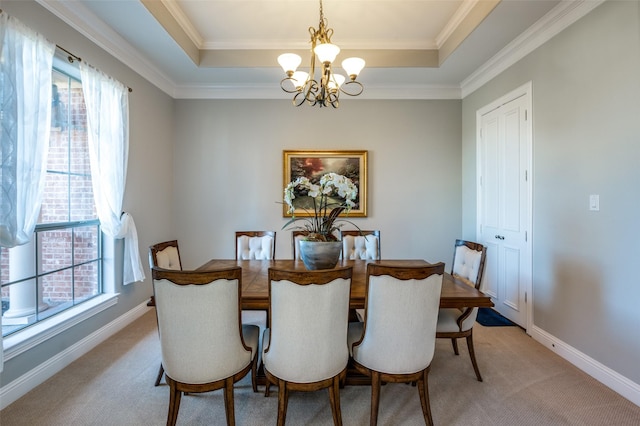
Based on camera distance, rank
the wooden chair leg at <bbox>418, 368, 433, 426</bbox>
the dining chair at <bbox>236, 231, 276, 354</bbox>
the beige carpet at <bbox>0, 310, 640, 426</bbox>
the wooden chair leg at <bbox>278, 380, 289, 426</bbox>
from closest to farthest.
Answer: the wooden chair leg at <bbox>278, 380, 289, 426</bbox> < the wooden chair leg at <bbox>418, 368, 433, 426</bbox> < the beige carpet at <bbox>0, 310, 640, 426</bbox> < the dining chair at <bbox>236, 231, 276, 354</bbox>

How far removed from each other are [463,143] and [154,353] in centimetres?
422

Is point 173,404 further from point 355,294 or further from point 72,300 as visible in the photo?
point 72,300

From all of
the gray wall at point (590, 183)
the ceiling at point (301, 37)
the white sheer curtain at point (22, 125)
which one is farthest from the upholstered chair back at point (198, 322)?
the gray wall at point (590, 183)

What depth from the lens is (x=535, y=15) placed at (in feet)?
8.13

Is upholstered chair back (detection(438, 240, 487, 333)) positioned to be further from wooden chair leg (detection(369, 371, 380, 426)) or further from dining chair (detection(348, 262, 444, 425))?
wooden chair leg (detection(369, 371, 380, 426))

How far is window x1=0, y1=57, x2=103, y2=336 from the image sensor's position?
2.11 m

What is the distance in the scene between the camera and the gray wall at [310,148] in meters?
4.04

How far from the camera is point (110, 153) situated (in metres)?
2.70

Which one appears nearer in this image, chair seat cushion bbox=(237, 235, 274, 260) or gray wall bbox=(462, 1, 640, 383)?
gray wall bbox=(462, 1, 640, 383)

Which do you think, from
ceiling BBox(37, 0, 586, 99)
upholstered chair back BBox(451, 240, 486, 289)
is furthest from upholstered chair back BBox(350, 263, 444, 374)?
ceiling BBox(37, 0, 586, 99)

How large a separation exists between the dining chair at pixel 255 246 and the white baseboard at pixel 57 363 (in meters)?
1.33

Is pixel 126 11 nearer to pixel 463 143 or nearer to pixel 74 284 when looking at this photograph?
pixel 74 284

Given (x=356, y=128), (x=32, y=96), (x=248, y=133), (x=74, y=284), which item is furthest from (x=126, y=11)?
(x=356, y=128)

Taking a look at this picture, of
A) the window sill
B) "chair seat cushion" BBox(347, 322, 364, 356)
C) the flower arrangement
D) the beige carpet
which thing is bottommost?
the beige carpet
